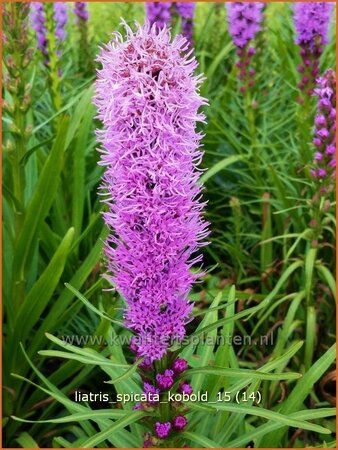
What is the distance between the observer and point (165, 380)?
1.87 meters

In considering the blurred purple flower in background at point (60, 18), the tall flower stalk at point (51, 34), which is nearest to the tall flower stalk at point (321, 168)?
the tall flower stalk at point (51, 34)

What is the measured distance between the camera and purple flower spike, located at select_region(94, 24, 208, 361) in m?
1.59

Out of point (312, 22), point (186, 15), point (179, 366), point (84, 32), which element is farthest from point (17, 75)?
point (84, 32)

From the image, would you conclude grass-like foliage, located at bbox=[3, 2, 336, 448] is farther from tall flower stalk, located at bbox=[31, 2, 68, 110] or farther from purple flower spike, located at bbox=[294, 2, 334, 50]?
purple flower spike, located at bbox=[294, 2, 334, 50]

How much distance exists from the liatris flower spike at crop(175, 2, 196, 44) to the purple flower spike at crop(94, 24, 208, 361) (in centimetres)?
288

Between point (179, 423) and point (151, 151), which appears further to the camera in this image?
point (179, 423)

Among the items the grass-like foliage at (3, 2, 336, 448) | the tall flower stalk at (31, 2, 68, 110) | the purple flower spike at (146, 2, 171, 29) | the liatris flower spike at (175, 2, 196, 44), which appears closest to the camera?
the grass-like foliage at (3, 2, 336, 448)

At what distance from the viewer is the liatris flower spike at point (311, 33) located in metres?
3.55

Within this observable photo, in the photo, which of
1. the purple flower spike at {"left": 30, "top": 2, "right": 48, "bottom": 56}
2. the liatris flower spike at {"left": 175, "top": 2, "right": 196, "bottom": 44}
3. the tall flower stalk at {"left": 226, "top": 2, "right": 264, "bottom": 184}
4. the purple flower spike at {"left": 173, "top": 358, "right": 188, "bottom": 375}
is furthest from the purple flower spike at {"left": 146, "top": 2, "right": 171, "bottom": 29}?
the purple flower spike at {"left": 173, "top": 358, "right": 188, "bottom": 375}

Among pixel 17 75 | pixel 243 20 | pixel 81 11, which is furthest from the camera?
pixel 81 11

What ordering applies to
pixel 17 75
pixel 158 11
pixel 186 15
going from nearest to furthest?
1. pixel 17 75
2. pixel 158 11
3. pixel 186 15

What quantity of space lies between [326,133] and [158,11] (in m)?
1.77

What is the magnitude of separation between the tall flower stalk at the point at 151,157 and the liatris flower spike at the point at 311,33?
6.68 ft

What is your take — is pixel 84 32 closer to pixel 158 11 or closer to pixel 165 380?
pixel 158 11
